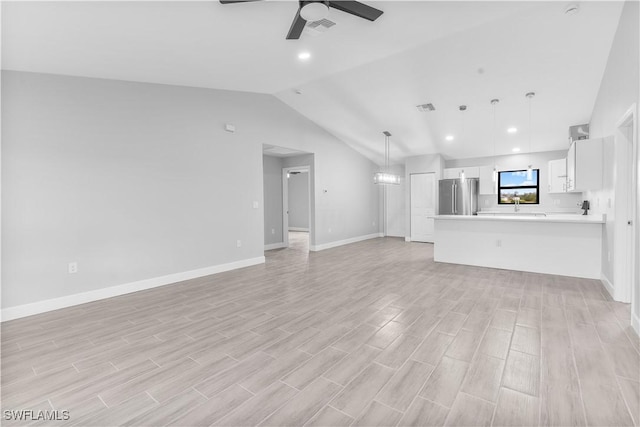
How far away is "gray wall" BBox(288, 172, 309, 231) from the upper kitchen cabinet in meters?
8.18

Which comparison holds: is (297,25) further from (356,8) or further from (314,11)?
(356,8)

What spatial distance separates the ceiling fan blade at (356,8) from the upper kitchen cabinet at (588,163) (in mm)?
3669

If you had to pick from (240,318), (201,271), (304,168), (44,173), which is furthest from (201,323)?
(304,168)

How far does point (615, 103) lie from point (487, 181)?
426 centimetres

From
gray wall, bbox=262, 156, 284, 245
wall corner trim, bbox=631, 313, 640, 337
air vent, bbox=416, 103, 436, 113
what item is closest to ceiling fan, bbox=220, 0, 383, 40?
air vent, bbox=416, 103, 436, 113

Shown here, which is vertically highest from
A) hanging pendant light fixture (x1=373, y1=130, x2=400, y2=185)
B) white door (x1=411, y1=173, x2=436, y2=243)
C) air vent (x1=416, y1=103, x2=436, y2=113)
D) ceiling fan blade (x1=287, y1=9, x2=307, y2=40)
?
air vent (x1=416, y1=103, x2=436, y2=113)

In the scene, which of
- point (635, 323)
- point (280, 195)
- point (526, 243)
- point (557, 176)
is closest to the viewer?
point (635, 323)

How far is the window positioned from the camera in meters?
7.29

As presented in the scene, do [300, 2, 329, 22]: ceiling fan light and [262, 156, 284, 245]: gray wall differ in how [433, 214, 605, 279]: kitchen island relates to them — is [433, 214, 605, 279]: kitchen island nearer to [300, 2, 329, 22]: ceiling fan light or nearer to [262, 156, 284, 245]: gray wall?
[262, 156, 284, 245]: gray wall

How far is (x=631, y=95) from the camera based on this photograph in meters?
2.83

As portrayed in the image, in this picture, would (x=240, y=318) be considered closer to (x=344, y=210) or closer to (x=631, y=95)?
(x=631, y=95)

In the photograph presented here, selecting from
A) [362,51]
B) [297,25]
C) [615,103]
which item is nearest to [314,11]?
[297,25]

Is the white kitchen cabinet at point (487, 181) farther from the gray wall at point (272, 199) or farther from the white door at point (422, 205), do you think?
the gray wall at point (272, 199)

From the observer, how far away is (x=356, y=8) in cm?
247
